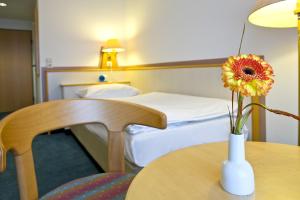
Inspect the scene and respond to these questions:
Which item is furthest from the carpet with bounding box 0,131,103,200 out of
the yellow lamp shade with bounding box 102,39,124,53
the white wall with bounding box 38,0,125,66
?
the yellow lamp shade with bounding box 102,39,124,53

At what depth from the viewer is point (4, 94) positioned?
5203 millimetres

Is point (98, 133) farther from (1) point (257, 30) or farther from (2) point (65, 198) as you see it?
(1) point (257, 30)

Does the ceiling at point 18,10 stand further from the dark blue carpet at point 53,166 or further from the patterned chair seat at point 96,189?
the patterned chair seat at point 96,189

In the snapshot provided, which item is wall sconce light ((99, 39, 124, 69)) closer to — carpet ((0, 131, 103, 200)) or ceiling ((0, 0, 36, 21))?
carpet ((0, 131, 103, 200))

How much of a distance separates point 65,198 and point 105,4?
3.39m

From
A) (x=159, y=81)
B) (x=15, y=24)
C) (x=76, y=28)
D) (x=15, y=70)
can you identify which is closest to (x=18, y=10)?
(x=15, y=24)

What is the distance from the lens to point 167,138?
4.29ft

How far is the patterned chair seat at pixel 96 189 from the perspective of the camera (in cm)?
73

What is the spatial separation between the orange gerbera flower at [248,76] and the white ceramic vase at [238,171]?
0.32 feet

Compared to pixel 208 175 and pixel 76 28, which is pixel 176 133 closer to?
pixel 208 175

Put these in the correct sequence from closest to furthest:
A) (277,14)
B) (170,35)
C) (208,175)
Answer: (208,175)
(277,14)
(170,35)

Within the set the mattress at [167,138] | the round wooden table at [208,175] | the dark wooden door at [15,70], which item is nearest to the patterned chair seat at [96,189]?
the round wooden table at [208,175]

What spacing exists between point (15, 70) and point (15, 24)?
1.06 meters

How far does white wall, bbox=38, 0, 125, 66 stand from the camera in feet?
10.5
